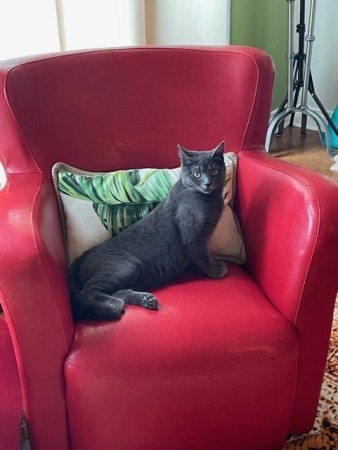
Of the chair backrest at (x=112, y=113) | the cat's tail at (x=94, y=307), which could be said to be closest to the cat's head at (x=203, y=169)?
the chair backrest at (x=112, y=113)

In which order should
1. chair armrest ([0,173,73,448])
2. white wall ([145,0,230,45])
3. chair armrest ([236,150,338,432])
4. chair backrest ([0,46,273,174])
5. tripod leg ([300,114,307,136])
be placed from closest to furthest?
chair armrest ([0,173,73,448]) → chair armrest ([236,150,338,432]) → chair backrest ([0,46,273,174]) → white wall ([145,0,230,45]) → tripod leg ([300,114,307,136])

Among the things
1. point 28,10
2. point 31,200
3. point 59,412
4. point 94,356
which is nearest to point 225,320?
point 94,356

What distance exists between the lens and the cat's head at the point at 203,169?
4.63 feet

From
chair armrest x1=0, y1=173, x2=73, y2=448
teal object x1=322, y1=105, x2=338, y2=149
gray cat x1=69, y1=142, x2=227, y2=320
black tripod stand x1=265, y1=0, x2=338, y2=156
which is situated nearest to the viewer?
chair armrest x1=0, y1=173, x2=73, y2=448

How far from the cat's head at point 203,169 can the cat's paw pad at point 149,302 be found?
320 mm

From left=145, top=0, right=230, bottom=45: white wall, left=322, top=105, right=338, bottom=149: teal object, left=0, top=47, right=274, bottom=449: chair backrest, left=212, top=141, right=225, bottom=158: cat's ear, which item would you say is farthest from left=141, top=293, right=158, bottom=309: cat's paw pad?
left=322, top=105, right=338, bottom=149: teal object

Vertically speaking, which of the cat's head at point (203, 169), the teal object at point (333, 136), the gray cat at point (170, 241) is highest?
the cat's head at point (203, 169)

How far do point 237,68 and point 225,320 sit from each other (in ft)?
2.63

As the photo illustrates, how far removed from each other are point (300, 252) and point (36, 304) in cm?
60

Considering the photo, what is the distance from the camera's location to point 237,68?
1639 millimetres

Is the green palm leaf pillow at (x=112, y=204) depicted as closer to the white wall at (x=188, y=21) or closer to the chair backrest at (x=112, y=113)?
the chair backrest at (x=112, y=113)

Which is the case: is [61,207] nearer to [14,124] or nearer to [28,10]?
[14,124]

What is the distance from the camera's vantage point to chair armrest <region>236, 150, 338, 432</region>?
1.21m

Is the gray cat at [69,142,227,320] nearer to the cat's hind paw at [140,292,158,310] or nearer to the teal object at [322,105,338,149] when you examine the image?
the cat's hind paw at [140,292,158,310]
